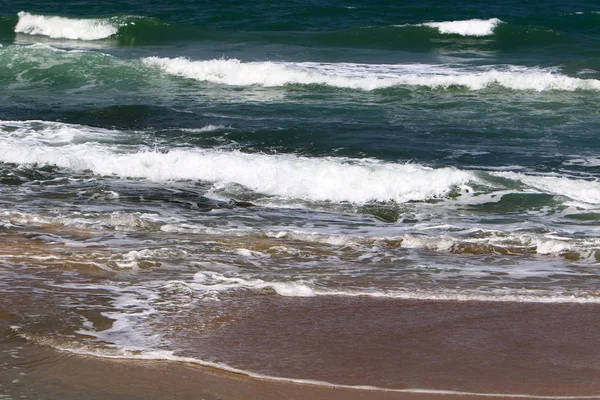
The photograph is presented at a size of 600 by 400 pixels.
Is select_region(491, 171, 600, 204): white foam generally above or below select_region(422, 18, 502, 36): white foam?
below

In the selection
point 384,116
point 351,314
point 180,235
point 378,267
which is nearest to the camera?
point 351,314

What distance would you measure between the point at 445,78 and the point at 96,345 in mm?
14518

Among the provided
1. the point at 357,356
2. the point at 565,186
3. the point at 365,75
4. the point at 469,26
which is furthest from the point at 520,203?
the point at 469,26

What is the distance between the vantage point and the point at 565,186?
35.7 feet

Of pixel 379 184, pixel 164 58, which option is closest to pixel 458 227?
pixel 379 184

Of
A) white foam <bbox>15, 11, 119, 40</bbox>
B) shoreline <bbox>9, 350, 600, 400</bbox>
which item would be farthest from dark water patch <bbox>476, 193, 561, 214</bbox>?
white foam <bbox>15, 11, 119, 40</bbox>

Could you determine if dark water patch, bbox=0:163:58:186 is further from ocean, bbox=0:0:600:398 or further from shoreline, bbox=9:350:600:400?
shoreline, bbox=9:350:600:400

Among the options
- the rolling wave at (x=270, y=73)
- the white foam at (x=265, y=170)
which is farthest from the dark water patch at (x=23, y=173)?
the rolling wave at (x=270, y=73)

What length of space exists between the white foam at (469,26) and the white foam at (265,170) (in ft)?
48.4

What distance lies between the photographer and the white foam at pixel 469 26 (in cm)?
2603

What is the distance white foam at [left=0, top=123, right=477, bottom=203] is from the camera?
1103 centimetres

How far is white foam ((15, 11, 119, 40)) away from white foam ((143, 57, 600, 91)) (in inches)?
255

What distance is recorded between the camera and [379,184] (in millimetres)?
11195

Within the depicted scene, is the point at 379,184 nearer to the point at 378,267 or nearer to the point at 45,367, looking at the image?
the point at 378,267
